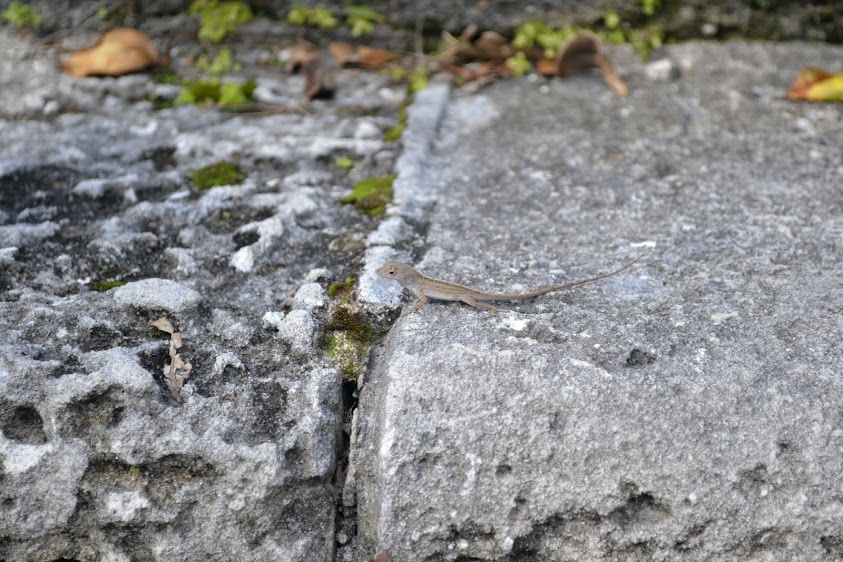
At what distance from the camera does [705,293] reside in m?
2.84

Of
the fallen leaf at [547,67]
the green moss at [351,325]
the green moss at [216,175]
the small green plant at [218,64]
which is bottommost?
the small green plant at [218,64]

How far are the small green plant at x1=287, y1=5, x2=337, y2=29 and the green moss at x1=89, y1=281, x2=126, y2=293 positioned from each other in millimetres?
2644

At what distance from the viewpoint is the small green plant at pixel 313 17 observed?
16.4 ft

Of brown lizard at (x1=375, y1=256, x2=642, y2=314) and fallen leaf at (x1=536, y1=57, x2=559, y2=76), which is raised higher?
brown lizard at (x1=375, y1=256, x2=642, y2=314)

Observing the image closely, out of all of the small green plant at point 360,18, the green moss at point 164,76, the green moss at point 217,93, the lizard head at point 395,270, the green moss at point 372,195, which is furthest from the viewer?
the small green plant at point 360,18

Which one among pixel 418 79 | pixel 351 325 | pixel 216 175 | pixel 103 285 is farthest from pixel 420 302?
pixel 418 79

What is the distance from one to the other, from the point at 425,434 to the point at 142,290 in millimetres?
1200

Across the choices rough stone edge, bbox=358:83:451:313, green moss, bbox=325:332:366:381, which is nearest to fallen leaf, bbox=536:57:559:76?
rough stone edge, bbox=358:83:451:313

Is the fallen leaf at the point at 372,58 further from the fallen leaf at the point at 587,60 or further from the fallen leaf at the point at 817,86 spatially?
the fallen leaf at the point at 817,86

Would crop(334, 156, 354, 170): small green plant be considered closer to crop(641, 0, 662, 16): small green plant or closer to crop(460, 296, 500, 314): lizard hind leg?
crop(460, 296, 500, 314): lizard hind leg

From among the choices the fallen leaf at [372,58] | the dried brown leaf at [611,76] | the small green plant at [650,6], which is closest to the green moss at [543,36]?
the dried brown leaf at [611,76]

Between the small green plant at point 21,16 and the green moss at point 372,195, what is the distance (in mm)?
2769

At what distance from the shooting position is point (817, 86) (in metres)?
4.39

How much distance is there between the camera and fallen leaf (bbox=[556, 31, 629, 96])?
4.66 metres
